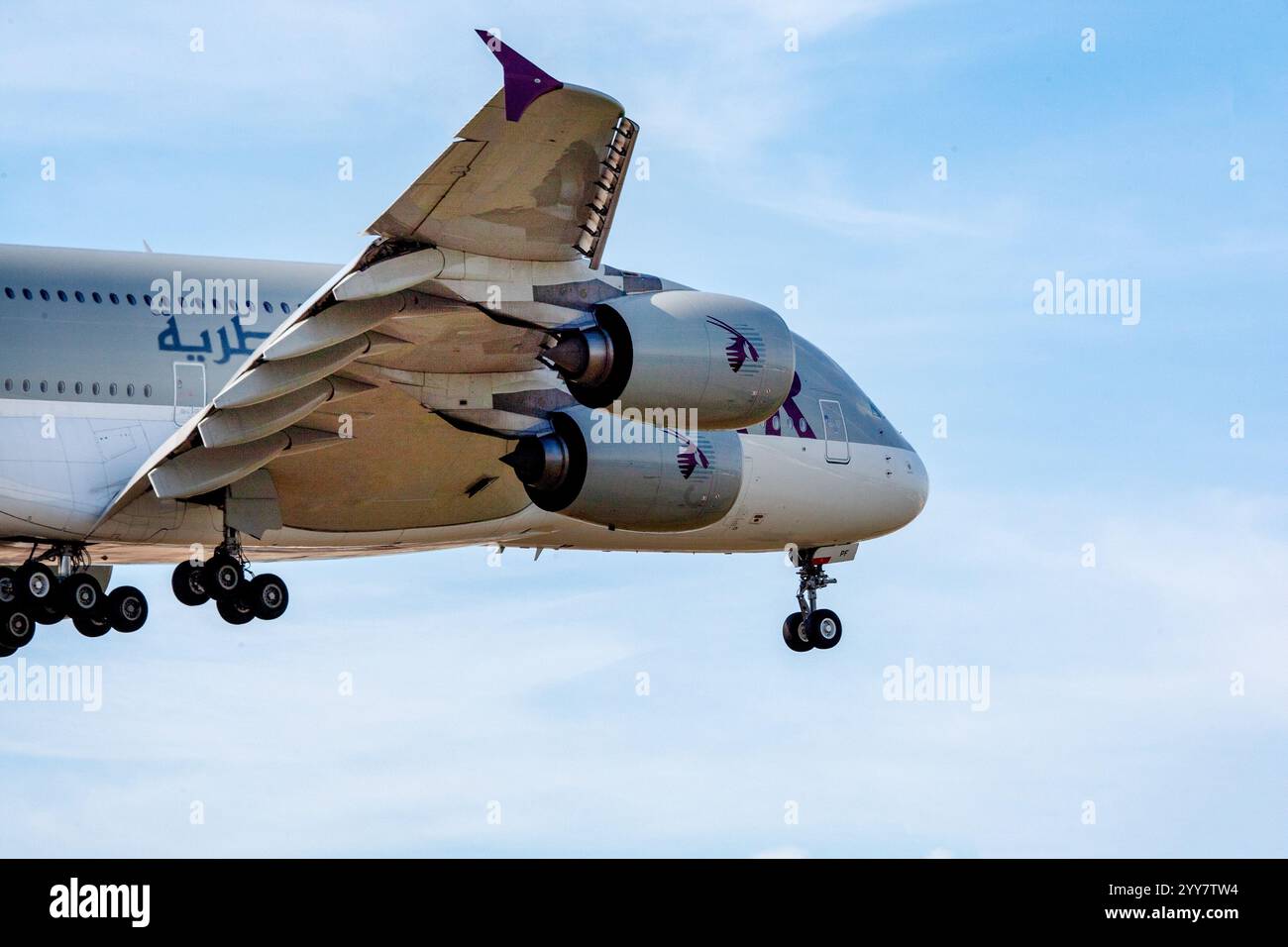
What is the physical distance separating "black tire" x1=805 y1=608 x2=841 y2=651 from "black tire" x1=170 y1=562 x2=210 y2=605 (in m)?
8.00

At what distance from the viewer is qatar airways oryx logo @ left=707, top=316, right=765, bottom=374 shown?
18547 millimetres

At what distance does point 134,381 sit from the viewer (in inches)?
867

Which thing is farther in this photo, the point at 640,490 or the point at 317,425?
the point at 640,490

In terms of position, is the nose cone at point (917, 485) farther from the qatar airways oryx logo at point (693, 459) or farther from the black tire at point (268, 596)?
the black tire at point (268, 596)

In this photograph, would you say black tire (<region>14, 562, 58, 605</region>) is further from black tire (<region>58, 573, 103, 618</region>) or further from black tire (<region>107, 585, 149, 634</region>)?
black tire (<region>107, 585, 149, 634</region>)

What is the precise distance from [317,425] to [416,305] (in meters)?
3.61

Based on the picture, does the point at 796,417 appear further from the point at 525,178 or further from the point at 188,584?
the point at 525,178

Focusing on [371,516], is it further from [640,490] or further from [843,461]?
[843,461]

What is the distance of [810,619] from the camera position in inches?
1038

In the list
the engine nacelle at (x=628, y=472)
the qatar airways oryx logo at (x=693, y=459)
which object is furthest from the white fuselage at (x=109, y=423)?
the qatar airways oryx logo at (x=693, y=459)

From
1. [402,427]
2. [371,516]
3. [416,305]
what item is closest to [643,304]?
[416,305]

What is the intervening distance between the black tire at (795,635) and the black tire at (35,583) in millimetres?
9315

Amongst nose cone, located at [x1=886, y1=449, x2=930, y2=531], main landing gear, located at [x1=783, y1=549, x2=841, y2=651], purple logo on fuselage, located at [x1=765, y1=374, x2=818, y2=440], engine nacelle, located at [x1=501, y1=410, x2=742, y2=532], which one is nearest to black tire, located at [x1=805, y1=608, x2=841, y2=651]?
main landing gear, located at [x1=783, y1=549, x2=841, y2=651]

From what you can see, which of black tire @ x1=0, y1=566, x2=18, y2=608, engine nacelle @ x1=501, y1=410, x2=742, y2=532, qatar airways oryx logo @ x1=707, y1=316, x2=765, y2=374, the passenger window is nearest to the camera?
qatar airways oryx logo @ x1=707, y1=316, x2=765, y2=374
